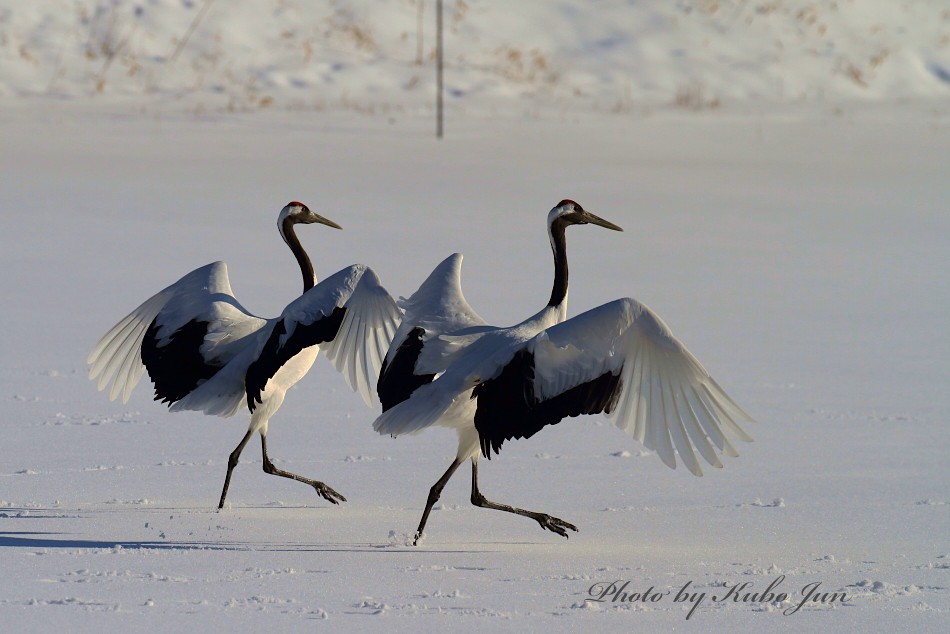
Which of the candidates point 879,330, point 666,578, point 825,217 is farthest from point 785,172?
point 666,578

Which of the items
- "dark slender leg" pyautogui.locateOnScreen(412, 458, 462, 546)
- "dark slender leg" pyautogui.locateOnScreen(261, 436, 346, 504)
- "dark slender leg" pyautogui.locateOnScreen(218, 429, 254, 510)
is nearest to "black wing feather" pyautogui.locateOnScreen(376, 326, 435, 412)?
"dark slender leg" pyautogui.locateOnScreen(412, 458, 462, 546)

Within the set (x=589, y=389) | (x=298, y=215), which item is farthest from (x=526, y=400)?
(x=298, y=215)

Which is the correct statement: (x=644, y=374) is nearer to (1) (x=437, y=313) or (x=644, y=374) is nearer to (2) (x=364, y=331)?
(1) (x=437, y=313)

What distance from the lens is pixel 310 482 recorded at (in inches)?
285

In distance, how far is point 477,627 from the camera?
514cm

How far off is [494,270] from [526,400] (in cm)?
910

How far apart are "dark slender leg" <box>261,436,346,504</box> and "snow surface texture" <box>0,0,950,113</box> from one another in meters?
17.9

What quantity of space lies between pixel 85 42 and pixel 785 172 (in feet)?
40.2

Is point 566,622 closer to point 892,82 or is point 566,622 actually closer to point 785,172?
point 785,172

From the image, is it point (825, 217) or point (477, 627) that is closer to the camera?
point (477, 627)

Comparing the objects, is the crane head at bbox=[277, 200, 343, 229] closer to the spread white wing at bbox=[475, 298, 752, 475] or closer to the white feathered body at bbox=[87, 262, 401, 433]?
the white feathered body at bbox=[87, 262, 401, 433]

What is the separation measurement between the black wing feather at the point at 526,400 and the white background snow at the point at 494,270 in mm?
578
